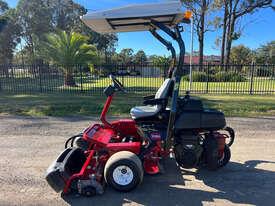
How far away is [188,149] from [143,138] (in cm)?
64

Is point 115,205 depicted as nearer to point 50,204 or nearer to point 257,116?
point 50,204

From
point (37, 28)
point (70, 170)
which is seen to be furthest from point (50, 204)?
point (37, 28)

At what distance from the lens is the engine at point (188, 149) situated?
4031 millimetres

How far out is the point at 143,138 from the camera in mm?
4043

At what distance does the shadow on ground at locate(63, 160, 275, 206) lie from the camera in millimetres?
3473

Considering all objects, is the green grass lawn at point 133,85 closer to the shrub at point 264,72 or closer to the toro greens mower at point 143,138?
the shrub at point 264,72

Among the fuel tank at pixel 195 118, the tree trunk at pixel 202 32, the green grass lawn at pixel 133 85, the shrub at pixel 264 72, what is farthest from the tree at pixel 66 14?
the fuel tank at pixel 195 118

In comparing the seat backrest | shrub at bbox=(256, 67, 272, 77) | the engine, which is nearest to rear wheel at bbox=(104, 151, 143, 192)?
the engine

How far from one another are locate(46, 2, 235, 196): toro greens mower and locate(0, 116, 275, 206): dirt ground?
0.19 meters

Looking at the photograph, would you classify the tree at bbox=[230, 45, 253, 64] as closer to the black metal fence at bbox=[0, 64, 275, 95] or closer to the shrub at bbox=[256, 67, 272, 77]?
the black metal fence at bbox=[0, 64, 275, 95]

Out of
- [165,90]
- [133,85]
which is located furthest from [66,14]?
[165,90]

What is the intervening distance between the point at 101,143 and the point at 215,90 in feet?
39.9

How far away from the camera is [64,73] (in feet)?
57.6

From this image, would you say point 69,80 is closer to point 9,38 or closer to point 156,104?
point 156,104
